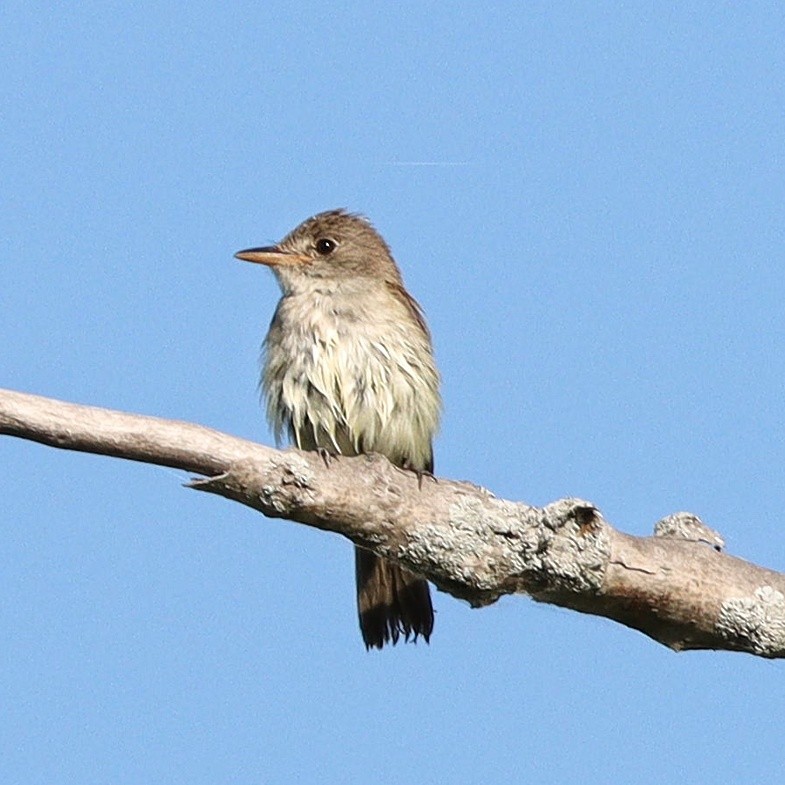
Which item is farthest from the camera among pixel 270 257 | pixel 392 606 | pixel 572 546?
pixel 270 257

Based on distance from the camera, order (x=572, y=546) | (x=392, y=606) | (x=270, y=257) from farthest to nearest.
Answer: (x=270, y=257) → (x=392, y=606) → (x=572, y=546)

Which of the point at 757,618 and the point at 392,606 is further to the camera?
the point at 392,606

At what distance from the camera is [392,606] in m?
6.79

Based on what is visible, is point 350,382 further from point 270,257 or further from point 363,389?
point 270,257

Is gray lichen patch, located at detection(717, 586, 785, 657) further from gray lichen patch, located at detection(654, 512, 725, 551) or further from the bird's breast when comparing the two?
the bird's breast

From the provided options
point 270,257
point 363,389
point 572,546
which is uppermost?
point 270,257

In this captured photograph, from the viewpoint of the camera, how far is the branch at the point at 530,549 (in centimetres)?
484

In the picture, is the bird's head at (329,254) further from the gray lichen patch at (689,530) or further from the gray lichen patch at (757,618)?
the gray lichen patch at (757,618)

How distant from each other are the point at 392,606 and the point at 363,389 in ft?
3.55

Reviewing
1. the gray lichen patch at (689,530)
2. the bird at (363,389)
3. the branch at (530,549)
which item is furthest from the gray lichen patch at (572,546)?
the bird at (363,389)

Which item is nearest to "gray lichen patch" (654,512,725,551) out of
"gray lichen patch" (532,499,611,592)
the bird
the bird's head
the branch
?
the branch

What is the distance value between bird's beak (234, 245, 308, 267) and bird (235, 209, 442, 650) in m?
0.16

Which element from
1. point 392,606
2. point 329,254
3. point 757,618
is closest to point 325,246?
point 329,254

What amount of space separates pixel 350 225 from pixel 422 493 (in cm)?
305
